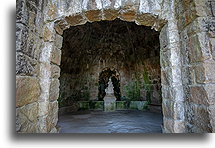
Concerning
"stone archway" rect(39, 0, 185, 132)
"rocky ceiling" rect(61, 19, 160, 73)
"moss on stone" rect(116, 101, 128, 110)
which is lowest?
"moss on stone" rect(116, 101, 128, 110)

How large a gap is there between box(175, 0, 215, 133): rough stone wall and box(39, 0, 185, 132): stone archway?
109mm

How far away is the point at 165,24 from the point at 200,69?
73cm

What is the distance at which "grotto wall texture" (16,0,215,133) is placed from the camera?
4.18 feet

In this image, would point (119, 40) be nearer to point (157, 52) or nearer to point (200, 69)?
point (157, 52)

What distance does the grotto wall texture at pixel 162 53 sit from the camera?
1.27 meters

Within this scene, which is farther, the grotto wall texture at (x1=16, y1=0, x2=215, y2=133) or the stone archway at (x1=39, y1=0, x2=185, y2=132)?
the stone archway at (x1=39, y1=0, x2=185, y2=132)

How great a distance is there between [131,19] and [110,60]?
21.1 ft

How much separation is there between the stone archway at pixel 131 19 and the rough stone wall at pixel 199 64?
4.3 inches

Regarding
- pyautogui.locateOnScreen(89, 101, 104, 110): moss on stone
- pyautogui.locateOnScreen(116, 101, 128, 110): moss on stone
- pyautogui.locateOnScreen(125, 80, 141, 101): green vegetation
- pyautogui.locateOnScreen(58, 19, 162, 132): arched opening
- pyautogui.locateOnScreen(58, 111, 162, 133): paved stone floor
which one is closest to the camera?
pyautogui.locateOnScreen(58, 111, 162, 133): paved stone floor

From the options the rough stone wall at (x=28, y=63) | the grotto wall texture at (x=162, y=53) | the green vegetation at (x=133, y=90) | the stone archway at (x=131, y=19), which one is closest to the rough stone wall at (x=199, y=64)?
the grotto wall texture at (x=162, y=53)

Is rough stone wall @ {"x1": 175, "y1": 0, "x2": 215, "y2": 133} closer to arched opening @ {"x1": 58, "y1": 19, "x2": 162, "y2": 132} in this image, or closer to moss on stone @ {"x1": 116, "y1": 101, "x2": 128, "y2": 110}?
arched opening @ {"x1": 58, "y1": 19, "x2": 162, "y2": 132}

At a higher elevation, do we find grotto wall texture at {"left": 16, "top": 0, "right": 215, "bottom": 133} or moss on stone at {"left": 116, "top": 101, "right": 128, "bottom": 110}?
grotto wall texture at {"left": 16, "top": 0, "right": 215, "bottom": 133}

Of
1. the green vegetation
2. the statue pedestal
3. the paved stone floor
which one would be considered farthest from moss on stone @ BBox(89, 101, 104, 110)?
the paved stone floor

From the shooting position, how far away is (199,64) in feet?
4.24
